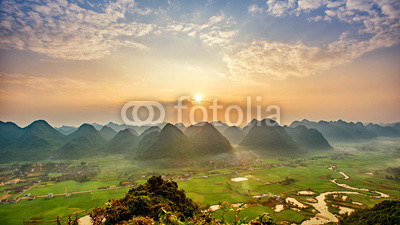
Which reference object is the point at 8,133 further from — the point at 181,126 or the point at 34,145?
the point at 181,126

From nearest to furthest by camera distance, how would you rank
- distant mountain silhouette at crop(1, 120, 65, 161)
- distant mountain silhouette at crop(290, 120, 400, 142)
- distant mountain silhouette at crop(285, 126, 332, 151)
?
1. distant mountain silhouette at crop(1, 120, 65, 161)
2. distant mountain silhouette at crop(285, 126, 332, 151)
3. distant mountain silhouette at crop(290, 120, 400, 142)

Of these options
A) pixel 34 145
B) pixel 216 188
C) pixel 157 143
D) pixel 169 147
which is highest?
pixel 157 143

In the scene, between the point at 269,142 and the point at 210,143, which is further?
the point at 269,142

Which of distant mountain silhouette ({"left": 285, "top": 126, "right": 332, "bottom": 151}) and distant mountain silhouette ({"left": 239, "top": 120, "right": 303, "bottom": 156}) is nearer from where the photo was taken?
distant mountain silhouette ({"left": 239, "top": 120, "right": 303, "bottom": 156})

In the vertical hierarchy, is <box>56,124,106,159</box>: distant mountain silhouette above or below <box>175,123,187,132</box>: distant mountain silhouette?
below

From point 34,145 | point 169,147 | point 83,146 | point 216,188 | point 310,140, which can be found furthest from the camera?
point 310,140

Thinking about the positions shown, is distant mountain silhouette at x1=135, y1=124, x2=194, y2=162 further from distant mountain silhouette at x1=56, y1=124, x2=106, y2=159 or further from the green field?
distant mountain silhouette at x1=56, y1=124, x2=106, y2=159

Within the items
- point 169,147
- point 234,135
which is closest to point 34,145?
point 169,147

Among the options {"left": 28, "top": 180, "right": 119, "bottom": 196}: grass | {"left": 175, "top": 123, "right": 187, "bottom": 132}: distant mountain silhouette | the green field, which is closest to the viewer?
the green field

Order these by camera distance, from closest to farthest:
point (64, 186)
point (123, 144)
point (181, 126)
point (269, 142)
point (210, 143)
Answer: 1. point (64, 186)
2. point (210, 143)
3. point (269, 142)
4. point (123, 144)
5. point (181, 126)

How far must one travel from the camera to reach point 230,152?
88312 mm

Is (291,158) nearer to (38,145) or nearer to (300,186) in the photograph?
(300,186)

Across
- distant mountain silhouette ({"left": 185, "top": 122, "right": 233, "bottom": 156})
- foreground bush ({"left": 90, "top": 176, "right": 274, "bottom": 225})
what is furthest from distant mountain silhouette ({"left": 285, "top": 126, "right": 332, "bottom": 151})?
foreground bush ({"left": 90, "top": 176, "right": 274, "bottom": 225})

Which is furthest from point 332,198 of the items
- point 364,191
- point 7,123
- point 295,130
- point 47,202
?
point 7,123
